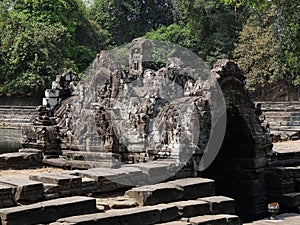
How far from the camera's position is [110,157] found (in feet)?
30.6

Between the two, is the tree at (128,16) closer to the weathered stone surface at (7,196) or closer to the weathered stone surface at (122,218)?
the weathered stone surface at (122,218)

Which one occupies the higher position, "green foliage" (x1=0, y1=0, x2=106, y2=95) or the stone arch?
"green foliage" (x1=0, y1=0, x2=106, y2=95)

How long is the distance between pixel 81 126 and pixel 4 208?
4.24 metres

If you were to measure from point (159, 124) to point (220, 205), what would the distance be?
207cm

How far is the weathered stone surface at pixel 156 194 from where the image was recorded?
6.69 m

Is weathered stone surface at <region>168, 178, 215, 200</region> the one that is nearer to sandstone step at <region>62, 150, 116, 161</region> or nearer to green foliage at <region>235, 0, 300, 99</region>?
sandstone step at <region>62, 150, 116, 161</region>

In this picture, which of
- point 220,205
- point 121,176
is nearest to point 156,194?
point 121,176

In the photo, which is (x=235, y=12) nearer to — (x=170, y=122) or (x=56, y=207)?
(x=170, y=122)

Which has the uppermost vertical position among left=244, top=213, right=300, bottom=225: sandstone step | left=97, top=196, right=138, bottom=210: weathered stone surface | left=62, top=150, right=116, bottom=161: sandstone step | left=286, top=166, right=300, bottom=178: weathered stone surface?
left=62, top=150, right=116, bottom=161: sandstone step

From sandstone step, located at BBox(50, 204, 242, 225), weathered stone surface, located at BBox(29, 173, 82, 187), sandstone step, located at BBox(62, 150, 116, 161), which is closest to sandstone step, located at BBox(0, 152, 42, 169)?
sandstone step, located at BBox(62, 150, 116, 161)

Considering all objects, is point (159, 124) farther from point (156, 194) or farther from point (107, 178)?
point (156, 194)

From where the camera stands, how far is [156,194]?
6.76m

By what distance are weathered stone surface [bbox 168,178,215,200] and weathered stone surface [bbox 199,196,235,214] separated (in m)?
0.13

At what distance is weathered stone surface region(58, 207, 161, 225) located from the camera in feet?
18.9
